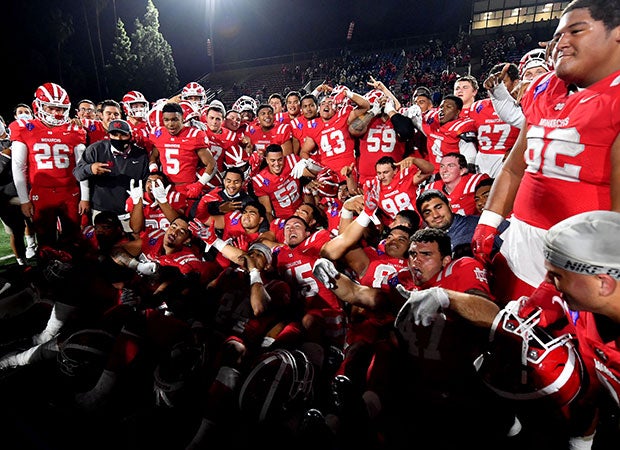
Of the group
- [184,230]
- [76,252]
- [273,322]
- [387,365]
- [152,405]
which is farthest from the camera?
[76,252]

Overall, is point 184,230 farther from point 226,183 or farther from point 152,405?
point 152,405

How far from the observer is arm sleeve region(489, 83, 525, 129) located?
3480mm

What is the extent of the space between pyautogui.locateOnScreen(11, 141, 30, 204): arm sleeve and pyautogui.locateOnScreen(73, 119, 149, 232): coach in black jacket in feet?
1.98

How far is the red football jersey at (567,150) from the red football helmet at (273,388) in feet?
5.24

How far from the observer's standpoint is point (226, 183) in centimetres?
488

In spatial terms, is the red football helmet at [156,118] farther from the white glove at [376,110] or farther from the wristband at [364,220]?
the wristband at [364,220]

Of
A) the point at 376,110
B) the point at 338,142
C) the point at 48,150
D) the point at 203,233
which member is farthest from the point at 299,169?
the point at 48,150

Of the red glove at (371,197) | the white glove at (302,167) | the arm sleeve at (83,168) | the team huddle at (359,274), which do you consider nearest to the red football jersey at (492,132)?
the team huddle at (359,274)

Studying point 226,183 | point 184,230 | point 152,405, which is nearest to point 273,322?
point 152,405

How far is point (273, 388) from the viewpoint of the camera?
2.20 m

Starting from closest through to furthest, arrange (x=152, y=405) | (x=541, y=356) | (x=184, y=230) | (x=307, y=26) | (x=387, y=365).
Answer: (x=541, y=356)
(x=387, y=365)
(x=152, y=405)
(x=184, y=230)
(x=307, y=26)

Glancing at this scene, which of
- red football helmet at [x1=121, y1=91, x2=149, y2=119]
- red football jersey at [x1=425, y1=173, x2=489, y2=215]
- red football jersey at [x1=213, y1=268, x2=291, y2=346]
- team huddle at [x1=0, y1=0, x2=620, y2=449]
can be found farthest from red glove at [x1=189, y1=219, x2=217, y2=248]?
red football helmet at [x1=121, y1=91, x2=149, y2=119]

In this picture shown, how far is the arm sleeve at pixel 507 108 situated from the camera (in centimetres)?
348

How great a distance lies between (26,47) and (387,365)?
96.3 ft
